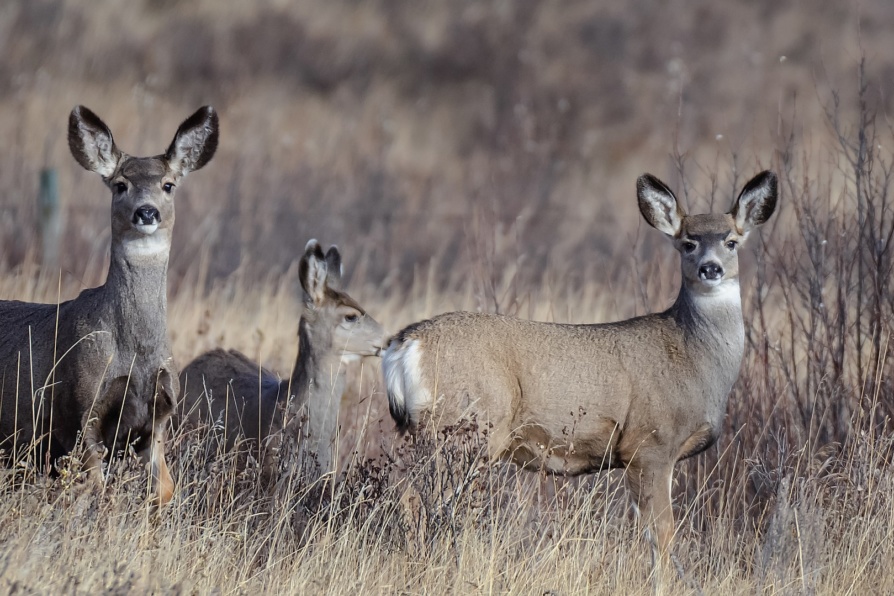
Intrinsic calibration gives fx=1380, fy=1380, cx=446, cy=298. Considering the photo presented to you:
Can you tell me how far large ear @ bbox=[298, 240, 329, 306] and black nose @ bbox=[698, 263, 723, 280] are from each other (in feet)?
7.33

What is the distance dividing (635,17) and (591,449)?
23.5 meters

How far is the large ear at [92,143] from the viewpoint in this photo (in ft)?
20.8

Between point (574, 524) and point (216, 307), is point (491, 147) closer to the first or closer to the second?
point (216, 307)

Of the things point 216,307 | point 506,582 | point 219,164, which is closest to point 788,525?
point 506,582

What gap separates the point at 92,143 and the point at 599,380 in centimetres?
261

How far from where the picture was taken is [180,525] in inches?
220

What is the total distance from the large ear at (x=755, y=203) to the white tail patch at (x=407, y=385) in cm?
188

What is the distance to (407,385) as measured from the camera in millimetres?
6238

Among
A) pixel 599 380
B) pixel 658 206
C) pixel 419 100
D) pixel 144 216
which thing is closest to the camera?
pixel 144 216

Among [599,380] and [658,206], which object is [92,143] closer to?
[599,380]

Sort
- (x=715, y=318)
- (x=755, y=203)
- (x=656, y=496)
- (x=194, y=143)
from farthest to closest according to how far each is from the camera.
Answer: (x=755, y=203) < (x=715, y=318) < (x=194, y=143) < (x=656, y=496)

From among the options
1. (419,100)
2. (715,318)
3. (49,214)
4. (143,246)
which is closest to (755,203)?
(715,318)

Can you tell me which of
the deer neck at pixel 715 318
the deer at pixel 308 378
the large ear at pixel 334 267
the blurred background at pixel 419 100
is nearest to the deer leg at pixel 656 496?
the deer neck at pixel 715 318

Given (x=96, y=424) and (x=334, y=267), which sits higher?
(x=334, y=267)
